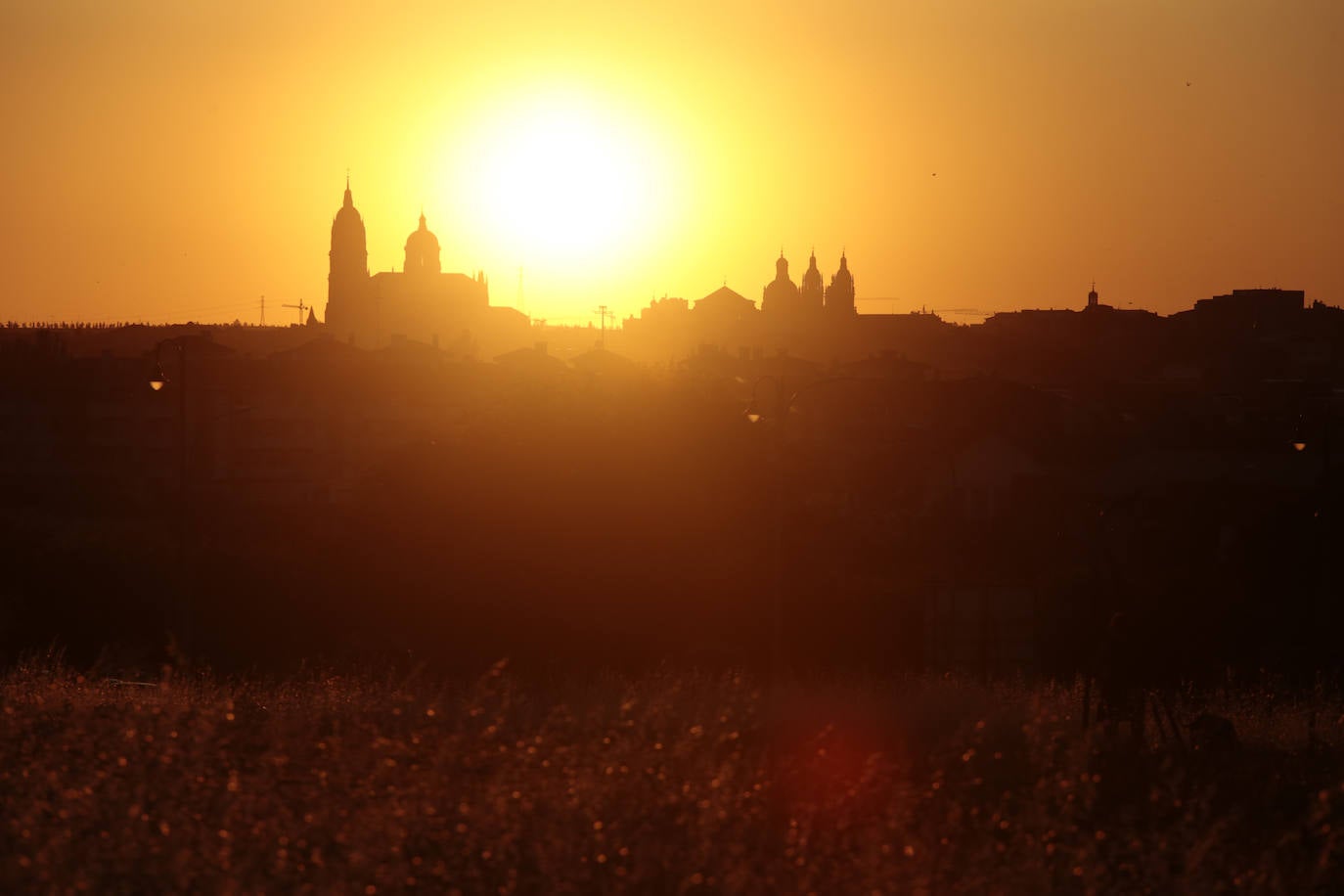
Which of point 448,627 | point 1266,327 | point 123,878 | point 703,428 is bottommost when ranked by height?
point 448,627

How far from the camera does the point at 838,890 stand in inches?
281

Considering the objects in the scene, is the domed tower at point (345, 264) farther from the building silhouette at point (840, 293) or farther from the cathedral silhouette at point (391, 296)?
the building silhouette at point (840, 293)

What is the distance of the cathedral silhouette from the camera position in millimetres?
177250

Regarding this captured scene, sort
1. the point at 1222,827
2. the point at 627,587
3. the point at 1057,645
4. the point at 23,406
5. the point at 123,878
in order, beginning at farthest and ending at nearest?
the point at 23,406 < the point at 627,587 < the point at 1057,645 < the point at 1222,827 < the point at 123,878

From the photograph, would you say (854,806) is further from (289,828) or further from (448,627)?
(448,627)

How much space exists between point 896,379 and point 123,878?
65552mm

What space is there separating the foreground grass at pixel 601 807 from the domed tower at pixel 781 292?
586 feet

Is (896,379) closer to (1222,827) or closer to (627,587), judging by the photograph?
(627,587)

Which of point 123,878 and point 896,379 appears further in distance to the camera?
point 896,379

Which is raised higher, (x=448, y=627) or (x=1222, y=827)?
(x=1222, y=827)

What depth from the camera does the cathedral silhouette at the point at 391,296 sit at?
582 feet

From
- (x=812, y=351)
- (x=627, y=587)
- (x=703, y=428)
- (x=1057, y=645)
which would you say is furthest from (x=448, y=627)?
(x=812, y=351)

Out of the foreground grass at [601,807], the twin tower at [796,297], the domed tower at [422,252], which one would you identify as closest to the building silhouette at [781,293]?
the twin tower at [796,297]

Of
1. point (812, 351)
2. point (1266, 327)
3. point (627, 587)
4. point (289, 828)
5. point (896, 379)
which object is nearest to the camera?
point (289, 828)
